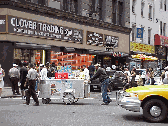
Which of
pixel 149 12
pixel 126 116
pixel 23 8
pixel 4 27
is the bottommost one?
pixel 126 116

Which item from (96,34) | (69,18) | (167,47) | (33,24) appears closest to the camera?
(33,24)

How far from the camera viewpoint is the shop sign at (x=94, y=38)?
93.6 ft

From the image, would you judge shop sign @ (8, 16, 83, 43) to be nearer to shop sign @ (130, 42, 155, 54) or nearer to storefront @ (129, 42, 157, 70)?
storefront @ (129, 42, 157, 70)

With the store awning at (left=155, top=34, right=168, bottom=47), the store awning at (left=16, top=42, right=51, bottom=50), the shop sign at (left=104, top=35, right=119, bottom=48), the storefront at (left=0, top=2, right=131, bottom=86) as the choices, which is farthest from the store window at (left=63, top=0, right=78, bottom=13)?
the store awning at (left=155, top=34, right=168, bottom=47)

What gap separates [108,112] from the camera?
10992 millimetres

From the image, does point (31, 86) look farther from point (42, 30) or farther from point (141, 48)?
point (141, 48)

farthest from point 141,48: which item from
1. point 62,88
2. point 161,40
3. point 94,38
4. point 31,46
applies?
point 62,88

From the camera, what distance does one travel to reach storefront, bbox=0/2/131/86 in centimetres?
2094

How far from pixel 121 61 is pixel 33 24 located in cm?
1497

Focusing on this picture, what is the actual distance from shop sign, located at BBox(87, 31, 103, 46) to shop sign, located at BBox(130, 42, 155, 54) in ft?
22.7

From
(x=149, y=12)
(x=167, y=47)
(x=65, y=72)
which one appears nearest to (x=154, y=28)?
(x=149, y=12)

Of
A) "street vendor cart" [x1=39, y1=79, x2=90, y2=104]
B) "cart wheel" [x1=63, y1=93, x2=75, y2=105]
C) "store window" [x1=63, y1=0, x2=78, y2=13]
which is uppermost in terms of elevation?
"store window" [x1=63, y1=0, x2=78, y2=13]

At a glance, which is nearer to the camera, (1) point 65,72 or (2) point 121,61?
(1) point 65,72

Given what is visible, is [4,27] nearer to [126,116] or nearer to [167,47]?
[126,116]
